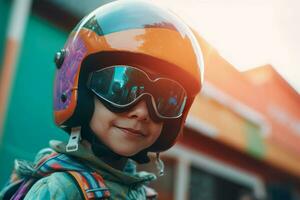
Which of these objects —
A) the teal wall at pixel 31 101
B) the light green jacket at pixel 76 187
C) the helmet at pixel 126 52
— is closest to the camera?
the light green jacket at pixel 76 187

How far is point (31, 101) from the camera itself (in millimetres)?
3178

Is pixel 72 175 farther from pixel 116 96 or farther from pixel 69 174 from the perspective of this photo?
pixel 116 96

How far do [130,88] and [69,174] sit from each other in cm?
22

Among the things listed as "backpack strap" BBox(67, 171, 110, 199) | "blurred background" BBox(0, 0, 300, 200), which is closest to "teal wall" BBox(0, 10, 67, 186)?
"blurred background" BBox(0, 0, 300, 200)

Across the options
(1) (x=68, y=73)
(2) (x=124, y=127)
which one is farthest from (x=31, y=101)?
(2) (x=124, y=127)

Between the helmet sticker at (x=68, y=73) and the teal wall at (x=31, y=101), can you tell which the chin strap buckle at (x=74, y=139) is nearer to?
the helmet sticker at (x=68, y=73)

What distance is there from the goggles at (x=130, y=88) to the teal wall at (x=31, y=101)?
7.00ft

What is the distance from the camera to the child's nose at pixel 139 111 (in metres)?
1.01

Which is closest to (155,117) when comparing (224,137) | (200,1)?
(200,1)

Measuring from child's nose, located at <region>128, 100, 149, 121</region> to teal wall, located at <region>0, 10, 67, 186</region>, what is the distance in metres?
2.15

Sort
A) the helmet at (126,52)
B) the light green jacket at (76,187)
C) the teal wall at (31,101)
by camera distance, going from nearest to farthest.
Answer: the light green jacket at (76,187), the helmet at (126,52), the teal wall at (31,101)

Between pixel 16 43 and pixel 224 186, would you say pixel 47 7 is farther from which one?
pixel 224 186

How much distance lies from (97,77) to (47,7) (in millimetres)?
2568

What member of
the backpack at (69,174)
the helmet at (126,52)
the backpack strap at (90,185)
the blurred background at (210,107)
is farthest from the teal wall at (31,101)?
the backpack strap at (90,185)
